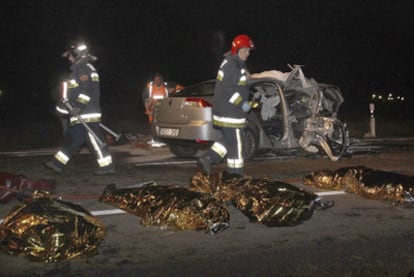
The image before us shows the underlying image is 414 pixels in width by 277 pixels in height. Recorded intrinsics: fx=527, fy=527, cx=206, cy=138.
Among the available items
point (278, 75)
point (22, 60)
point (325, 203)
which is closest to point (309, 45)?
point (22, 60)

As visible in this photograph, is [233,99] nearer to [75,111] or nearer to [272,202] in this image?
[272,202]

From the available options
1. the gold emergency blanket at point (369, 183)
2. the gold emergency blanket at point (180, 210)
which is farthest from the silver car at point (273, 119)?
the gold emergency blanket at point (180, 210)

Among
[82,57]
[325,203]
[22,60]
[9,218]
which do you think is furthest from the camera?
[22,60]

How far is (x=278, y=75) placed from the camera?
29.7ft

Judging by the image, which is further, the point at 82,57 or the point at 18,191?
the point at 82,57

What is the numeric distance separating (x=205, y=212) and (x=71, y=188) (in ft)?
8.69

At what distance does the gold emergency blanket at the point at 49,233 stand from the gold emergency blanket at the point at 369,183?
318 cm

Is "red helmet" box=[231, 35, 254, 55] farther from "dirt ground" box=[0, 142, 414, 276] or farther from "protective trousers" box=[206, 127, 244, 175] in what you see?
"dirt ground" box=[0, 142, 414, 276]

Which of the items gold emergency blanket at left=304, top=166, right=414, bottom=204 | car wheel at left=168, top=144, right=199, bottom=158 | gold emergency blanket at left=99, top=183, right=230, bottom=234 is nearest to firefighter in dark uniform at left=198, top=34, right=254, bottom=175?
gold emergency blanket at left=304, top=166, right=414, bottom=204

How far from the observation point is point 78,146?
7688 millimetres

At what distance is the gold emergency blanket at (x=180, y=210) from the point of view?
4652mm

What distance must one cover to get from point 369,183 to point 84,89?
13.5ft

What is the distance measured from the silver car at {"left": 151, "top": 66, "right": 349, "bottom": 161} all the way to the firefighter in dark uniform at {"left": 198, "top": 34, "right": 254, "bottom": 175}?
5.29ft

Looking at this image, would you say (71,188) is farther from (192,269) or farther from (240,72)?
(192,269)
